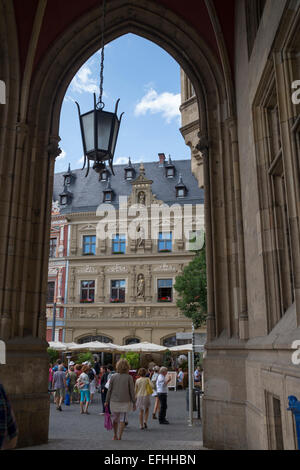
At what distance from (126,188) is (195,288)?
14.3 m

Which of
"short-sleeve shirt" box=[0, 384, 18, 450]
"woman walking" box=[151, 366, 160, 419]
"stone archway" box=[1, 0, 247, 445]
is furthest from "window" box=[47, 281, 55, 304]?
"short-sleeve shirt" box=[0, 384, 18, 450]

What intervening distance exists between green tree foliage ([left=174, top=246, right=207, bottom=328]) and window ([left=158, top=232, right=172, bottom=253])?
299 inches

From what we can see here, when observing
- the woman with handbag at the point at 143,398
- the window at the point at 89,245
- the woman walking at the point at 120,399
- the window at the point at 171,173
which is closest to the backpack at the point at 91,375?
the woman with handbag at the point at 143,398

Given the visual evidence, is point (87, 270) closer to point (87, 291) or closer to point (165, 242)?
point (87, 291)

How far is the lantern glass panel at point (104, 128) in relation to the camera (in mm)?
4964

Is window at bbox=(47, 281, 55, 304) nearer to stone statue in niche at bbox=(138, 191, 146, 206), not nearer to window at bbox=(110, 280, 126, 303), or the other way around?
window at bbox=(110, 280, 126, 303)

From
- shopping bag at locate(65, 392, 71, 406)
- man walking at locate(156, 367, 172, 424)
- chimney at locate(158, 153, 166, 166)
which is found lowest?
shopping bag at locate(65, 392, 71, 406)

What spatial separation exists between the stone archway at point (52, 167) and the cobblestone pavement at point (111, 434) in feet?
2.28

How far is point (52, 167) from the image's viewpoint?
290 inches

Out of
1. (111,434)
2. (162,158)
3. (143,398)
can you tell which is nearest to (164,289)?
(162,158)

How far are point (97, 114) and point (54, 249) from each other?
84.6 ft

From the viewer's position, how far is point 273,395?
4.20 meters

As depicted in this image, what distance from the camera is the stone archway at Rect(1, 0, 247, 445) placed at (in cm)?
625

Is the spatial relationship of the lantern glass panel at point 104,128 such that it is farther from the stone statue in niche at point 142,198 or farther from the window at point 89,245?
the window at point 89,245
